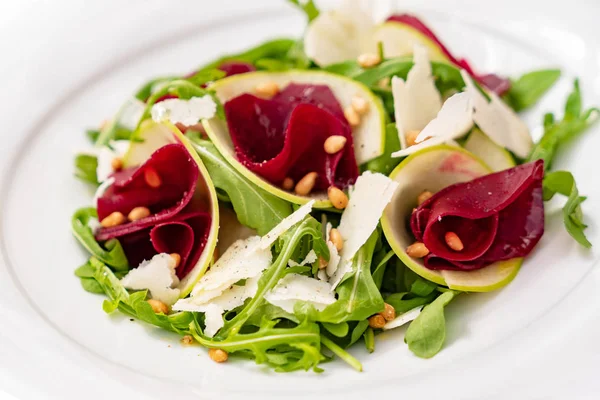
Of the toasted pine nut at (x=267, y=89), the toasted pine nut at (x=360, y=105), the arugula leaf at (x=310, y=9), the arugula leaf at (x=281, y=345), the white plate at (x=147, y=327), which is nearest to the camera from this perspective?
the white plate at (x=147, y=327)

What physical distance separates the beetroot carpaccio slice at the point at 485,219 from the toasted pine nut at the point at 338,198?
24 cm

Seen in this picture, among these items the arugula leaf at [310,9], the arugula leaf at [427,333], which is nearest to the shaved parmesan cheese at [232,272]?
the arugula leaf at [427,333]

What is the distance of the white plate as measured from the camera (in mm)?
1784

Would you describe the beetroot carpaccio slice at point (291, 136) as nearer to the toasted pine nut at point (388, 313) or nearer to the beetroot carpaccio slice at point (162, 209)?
the beetroot carpaccio slice at point (162, 209)

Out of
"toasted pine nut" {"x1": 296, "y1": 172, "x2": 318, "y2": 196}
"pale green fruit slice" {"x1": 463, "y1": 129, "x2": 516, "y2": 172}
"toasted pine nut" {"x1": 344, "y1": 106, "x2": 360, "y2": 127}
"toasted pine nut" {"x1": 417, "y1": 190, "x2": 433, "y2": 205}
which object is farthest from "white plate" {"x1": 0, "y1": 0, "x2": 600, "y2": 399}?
"toasted pine nut" {"x1": 344, "y1": 106, "x2": 360, "y2": 127}

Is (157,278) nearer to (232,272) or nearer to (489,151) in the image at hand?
(232,272)

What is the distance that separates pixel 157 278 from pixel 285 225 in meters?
0.49

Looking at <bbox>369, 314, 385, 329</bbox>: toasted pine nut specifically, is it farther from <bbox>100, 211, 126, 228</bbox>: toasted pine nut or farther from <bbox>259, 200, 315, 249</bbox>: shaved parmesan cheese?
<bbox>100, 211, 126, 228</bbox>: toasted pine nut

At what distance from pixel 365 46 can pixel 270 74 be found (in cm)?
55

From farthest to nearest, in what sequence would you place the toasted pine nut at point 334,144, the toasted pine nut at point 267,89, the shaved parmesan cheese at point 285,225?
the toasted pine nut at point 267,89
the toasted pine nut at point 334,144
the shaved parmesan cheese at point 285,225

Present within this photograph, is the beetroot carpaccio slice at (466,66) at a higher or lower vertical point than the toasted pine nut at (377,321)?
higher

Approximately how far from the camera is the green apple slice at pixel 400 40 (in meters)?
2.74

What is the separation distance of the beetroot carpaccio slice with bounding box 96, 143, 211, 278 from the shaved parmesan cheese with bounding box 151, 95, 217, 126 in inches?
4.2

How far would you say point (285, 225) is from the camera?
2029mm
